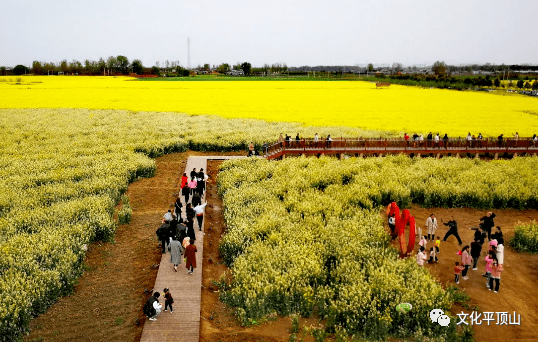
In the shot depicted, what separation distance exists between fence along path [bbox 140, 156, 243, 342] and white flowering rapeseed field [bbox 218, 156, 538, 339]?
0.95 meters

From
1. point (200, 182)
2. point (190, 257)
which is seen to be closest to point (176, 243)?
point (190, 257)

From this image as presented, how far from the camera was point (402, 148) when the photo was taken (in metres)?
26.4

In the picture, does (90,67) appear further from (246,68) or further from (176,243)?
(176,243)

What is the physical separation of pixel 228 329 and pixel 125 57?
536ft

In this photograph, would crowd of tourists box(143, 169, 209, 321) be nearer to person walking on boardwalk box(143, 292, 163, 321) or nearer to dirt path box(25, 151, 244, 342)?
person walking on boardwalk box(143, 292, 163, 321)

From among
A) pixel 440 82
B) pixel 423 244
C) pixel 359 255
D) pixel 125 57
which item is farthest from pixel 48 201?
pixel 125 57

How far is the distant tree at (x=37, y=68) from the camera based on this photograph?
12662 cm

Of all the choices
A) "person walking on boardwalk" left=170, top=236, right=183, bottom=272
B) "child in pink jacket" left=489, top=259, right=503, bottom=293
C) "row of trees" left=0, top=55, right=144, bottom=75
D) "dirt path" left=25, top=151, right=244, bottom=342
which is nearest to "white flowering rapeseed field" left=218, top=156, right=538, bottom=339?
"person walking on boardwalk" left=170, top=236, right=183, bottom=272

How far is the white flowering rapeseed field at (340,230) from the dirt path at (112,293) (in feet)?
8.26

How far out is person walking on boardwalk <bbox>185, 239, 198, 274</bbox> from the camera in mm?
11445

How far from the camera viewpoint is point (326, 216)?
1573cm

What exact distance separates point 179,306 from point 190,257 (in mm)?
1694

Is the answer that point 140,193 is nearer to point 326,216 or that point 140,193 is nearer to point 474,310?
point 326,216

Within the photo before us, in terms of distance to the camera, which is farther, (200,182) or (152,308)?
(200,182)
